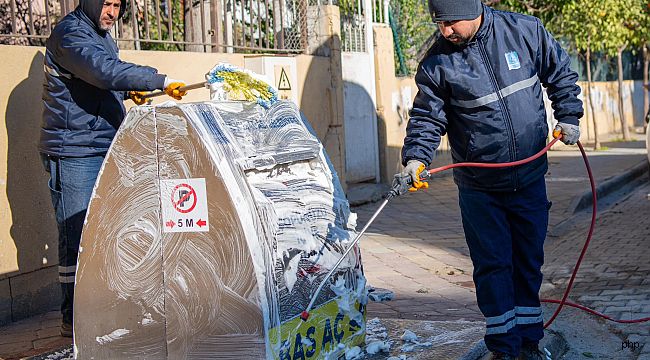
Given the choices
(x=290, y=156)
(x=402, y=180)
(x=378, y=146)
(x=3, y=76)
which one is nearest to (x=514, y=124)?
(x=402, y=180)

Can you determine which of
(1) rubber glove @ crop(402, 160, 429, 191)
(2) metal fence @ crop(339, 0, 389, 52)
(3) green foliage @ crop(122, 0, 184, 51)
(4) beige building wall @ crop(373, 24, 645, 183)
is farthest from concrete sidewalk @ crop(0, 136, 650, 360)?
(3) green foliage @ crop(122, 0, 184, 51)

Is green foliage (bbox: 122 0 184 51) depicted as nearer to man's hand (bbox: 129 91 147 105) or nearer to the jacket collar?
man's hand (bbox: 129 91 147 105)

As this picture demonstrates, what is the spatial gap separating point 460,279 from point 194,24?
3217 mm

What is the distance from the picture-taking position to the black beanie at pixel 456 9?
14.1 feet

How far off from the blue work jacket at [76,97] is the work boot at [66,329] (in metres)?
0.95

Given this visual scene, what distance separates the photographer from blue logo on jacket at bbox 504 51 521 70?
14.3 feet

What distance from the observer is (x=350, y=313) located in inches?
179

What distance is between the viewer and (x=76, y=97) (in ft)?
16.8

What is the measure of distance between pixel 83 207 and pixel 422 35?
10345 mm

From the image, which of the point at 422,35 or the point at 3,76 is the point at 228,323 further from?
the point at 422,35

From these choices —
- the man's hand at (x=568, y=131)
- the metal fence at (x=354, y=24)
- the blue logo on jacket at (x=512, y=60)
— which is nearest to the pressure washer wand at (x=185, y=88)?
the blue logo on jacket at (x=512, y=60)

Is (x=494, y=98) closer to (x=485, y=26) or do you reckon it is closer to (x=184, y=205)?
(x=485, y=26)

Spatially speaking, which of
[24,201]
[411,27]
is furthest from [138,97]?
[411,27]

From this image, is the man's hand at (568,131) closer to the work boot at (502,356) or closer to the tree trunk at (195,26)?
the work boot at (502,356)
